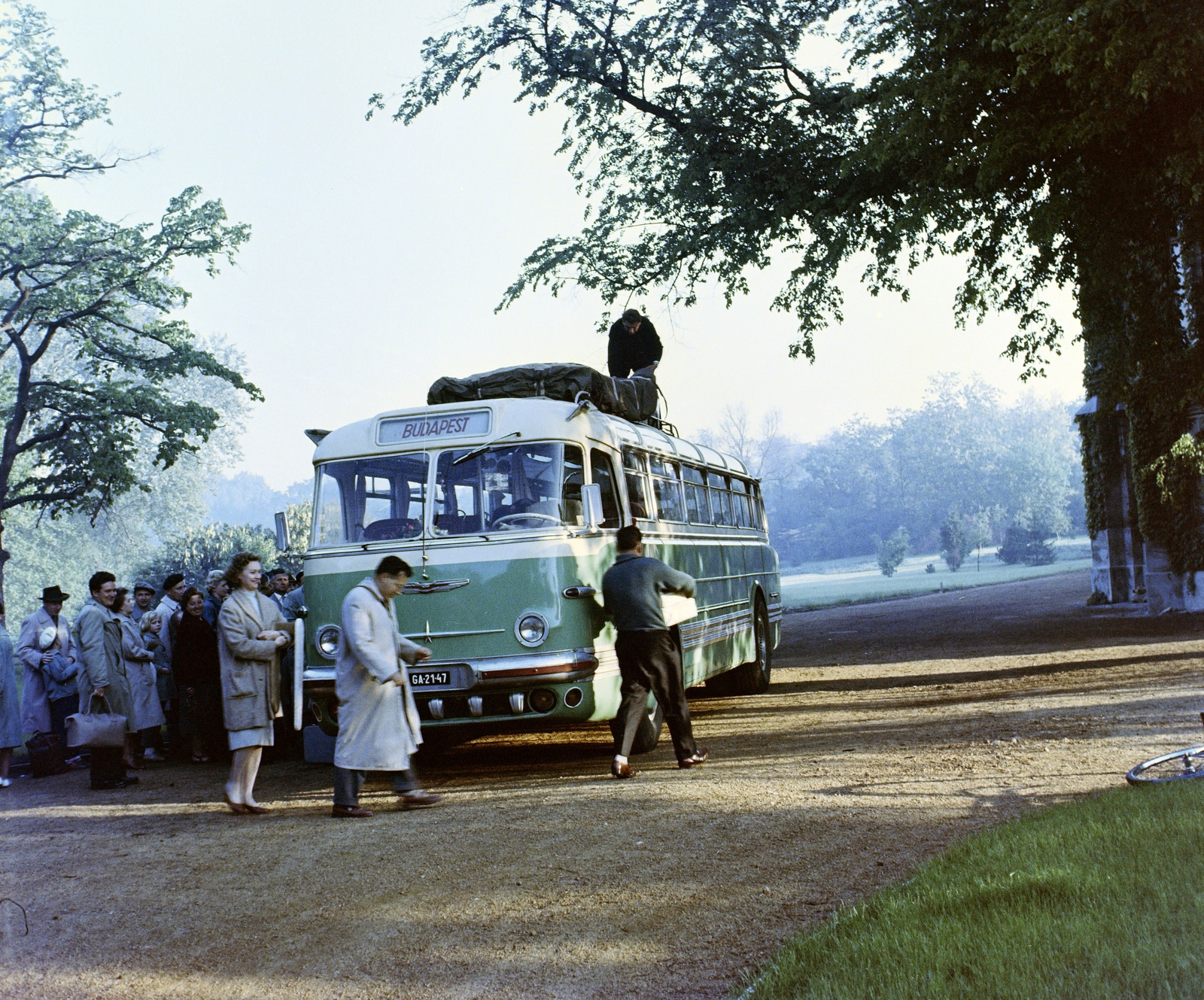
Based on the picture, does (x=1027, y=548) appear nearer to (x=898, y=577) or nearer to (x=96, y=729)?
(x=898, y=577)

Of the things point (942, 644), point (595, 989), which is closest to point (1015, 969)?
point (595, 989)

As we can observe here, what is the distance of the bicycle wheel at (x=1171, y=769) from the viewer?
7.69 metres

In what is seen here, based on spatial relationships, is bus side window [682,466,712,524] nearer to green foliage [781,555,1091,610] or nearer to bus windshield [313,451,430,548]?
bus windshield [313,451,430,548]

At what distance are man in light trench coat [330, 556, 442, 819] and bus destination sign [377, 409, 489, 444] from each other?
6.34 ft

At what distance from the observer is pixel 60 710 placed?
13.0 meters

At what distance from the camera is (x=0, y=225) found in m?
27.5

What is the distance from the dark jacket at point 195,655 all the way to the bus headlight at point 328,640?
9.11 ft

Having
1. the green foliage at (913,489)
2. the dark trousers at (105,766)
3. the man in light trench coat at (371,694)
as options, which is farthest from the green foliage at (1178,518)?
the green foliage at (913,489)

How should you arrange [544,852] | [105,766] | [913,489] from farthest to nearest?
1. [913,489]
2. [105,766]
3. [544,852]

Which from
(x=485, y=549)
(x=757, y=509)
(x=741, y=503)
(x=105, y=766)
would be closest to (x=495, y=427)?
(x=485, y=549)

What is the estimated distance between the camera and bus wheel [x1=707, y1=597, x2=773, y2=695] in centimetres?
1698

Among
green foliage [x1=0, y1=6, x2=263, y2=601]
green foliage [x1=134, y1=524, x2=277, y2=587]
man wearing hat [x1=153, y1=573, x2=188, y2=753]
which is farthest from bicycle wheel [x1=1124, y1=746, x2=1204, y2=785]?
green foliage [x1=134, y1=524, x2=277, y2=587]

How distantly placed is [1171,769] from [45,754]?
10568 millimetres

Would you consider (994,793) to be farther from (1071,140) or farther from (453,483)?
(1071,140)
